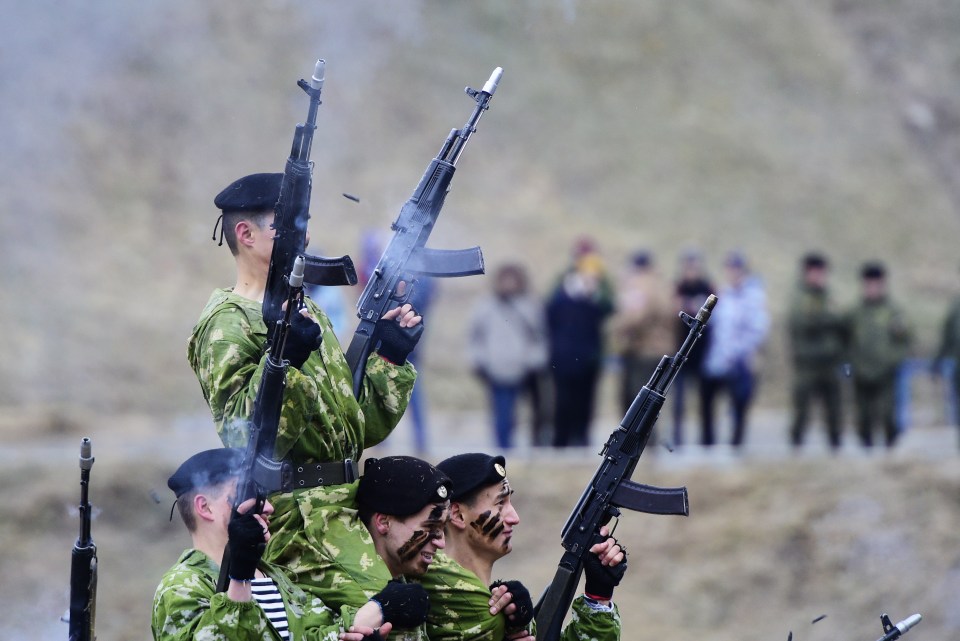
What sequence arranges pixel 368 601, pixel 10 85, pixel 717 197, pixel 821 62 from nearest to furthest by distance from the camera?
pixel 368 601, pixel 10 85, pixel 717 197, pixel 821 62

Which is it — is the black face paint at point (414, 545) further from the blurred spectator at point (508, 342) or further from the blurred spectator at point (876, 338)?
the blurred spectator at point (876, 338)

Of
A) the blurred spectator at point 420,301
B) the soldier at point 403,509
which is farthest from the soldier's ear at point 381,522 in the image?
the blurred spectator at point 420,301

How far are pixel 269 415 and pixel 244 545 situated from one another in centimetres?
51

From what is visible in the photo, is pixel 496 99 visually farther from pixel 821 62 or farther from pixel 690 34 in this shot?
pixel 821 62

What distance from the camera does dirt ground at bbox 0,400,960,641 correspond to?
14.9 metres

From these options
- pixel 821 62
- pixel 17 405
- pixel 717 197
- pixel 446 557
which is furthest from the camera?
pixel 821 62

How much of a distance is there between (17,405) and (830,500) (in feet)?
32.4

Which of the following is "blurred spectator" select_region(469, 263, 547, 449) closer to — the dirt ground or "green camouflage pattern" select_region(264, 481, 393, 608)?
the dirt ground

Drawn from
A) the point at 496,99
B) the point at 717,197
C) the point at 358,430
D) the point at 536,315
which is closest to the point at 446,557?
the point at 358,430

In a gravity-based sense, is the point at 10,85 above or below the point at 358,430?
above

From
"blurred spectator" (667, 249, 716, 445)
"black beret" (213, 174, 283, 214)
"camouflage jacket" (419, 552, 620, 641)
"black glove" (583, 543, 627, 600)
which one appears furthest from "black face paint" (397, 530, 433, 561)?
"blurred spectator" (667, 249, 716, 445)

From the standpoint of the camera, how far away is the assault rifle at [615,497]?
249 inches

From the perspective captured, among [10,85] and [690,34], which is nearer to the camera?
[10,85]

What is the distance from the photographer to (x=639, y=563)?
51.4 ft
